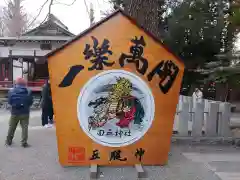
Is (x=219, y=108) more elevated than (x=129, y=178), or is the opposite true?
(x=219, y=108)

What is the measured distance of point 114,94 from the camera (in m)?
6.15

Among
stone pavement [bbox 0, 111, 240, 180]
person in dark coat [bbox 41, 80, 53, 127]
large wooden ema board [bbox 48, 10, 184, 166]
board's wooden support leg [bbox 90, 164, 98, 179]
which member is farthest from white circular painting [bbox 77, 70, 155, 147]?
person in dark coat [bbox 41, 80, 53, 127]

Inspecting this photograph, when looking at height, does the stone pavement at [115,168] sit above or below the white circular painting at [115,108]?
below

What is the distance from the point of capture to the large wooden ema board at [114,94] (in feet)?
19.7

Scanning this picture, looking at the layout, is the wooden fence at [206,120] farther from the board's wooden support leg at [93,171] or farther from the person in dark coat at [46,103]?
the person in dark coat at [46,103]

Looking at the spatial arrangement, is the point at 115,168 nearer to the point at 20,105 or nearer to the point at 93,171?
the point at 93,171

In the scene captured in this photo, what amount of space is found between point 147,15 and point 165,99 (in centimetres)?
323

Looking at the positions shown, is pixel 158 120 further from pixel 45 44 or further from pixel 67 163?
pixel 45 44

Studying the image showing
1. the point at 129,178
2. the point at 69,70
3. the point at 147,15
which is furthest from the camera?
the point at 147,15

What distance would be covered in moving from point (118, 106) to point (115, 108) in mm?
66

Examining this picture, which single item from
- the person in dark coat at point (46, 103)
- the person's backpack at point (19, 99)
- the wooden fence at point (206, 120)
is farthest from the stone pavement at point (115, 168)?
the person in dark coat at point (46, 103)

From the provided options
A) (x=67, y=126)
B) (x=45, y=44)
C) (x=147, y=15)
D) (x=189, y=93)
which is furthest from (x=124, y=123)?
(x=45, y=44)

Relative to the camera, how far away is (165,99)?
20.5ft

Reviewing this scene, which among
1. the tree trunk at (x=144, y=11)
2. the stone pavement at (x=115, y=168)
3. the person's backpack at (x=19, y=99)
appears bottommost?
the stone pavement at (x=115, y=168)
